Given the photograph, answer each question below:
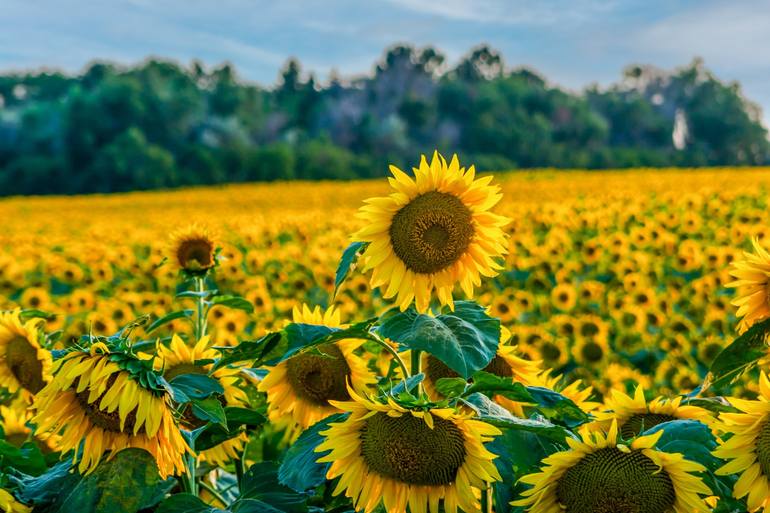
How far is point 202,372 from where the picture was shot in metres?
1.85

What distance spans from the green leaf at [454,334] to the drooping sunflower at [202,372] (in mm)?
398

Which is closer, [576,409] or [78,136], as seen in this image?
[576,409]

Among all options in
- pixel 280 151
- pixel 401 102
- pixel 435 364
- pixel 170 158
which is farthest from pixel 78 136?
pixel 435 364

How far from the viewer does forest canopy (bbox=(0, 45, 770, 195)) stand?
4562 centimetres

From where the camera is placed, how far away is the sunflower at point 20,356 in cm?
210

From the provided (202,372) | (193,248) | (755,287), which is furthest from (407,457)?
(193,248)

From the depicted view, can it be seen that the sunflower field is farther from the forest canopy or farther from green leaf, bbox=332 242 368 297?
the forest canopy

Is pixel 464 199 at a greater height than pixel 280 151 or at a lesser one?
greater

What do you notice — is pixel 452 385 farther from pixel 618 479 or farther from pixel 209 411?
pixel 209 411

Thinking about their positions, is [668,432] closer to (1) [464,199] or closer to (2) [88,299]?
(1) [464,199]

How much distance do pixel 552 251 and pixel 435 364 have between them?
6.03 m

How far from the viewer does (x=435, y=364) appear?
1.83 metres

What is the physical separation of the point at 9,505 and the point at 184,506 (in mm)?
288

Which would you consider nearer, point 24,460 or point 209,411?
point 209,411
